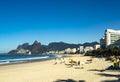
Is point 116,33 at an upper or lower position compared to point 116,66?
upper

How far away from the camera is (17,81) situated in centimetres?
1653

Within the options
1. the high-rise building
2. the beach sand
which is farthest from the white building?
the beach sand

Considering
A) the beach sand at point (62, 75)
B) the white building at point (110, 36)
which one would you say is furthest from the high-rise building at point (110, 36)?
the beach sand at point (62, 75)

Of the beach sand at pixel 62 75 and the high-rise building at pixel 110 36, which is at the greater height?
the high-rise building at pixel 110 36

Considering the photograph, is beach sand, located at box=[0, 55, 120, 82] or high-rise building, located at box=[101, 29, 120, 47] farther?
high-rise building, located at box=[101, 29, 120, 47]

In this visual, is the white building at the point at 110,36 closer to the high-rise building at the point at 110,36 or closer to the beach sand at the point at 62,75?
the high-rise building at the point at 110,36

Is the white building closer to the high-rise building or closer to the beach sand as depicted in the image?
the high-rise building

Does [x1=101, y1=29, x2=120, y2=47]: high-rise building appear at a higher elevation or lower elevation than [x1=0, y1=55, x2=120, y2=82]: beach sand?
higher

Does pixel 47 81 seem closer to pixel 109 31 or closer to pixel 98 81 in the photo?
pixel 98 81

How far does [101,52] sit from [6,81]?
333 ft

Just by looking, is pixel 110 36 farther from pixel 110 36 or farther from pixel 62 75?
pixel 62 75

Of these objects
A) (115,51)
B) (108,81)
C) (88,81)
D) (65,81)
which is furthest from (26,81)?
(115,51)

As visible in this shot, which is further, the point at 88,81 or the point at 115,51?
the point at 115,51

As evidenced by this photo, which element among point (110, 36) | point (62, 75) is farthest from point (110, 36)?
point (62, 75)
